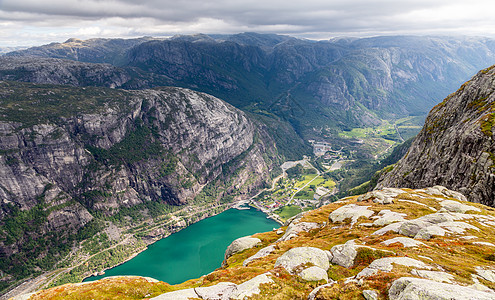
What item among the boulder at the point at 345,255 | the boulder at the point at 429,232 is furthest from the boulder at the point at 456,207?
the boulder at the point at 345,255

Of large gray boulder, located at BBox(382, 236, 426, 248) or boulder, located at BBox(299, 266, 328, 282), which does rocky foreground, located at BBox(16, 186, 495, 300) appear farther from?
boulder, located at BBox(299, 266, 328, 282)

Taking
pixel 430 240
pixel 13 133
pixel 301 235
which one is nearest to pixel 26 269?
pixel 13 133

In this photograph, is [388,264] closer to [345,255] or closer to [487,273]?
[345,255]

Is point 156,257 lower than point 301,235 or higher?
lower

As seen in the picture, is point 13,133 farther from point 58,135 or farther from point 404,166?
point 404,166

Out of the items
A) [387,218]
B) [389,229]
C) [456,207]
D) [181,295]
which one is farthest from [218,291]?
[456,207]

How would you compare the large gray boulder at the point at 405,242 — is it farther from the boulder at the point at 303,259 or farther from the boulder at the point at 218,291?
the boulder at the point at 218,291

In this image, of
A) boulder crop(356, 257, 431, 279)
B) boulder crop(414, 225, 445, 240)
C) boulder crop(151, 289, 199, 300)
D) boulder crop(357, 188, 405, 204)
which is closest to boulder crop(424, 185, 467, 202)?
boulder crop(357, 188, 405, 204)

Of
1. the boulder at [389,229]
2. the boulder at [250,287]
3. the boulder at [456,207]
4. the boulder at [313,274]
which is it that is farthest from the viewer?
the boulder at [456,207]
